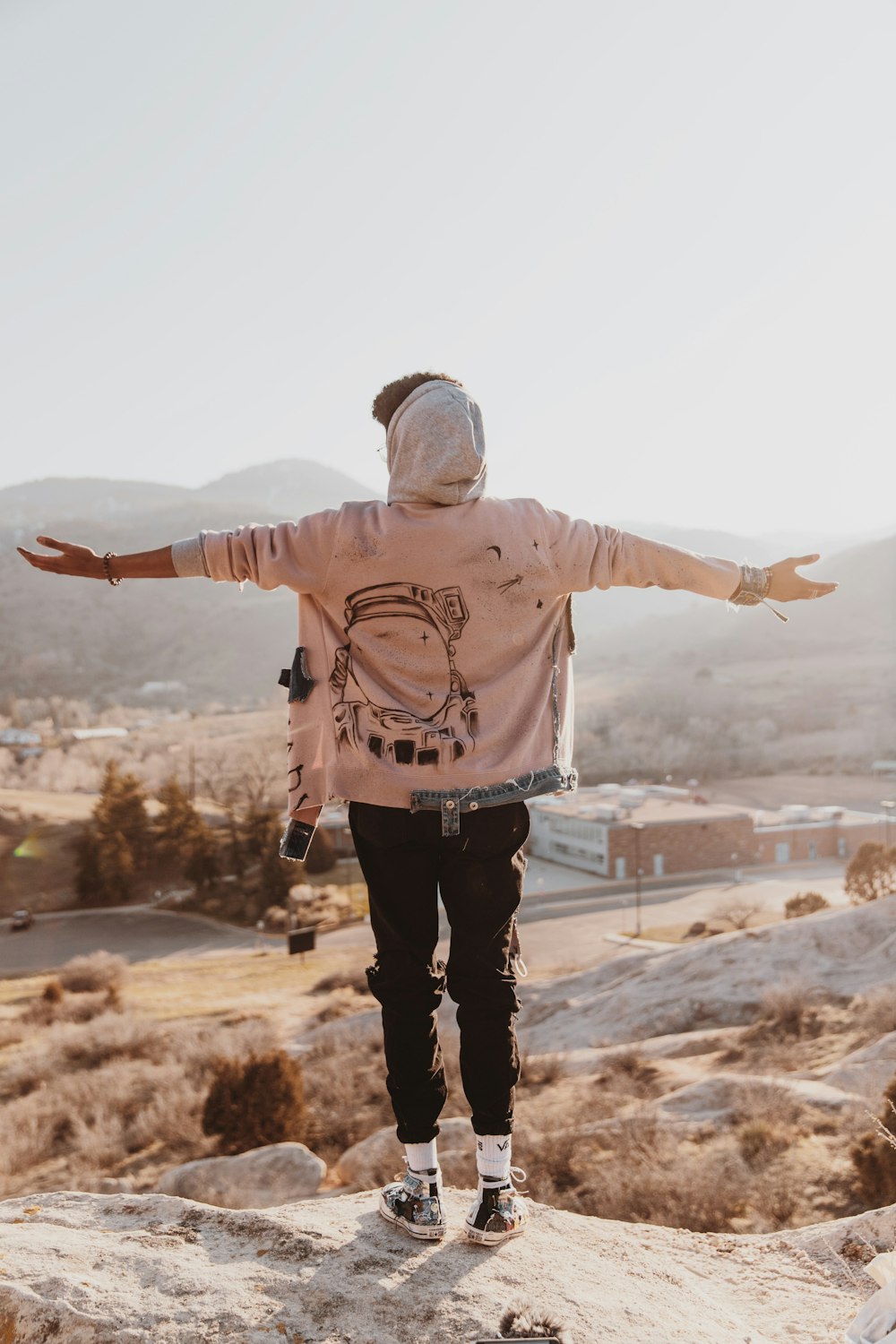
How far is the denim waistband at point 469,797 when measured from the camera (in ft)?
7.59

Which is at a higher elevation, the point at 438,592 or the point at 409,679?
the point at 438,592

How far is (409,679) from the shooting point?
241cm

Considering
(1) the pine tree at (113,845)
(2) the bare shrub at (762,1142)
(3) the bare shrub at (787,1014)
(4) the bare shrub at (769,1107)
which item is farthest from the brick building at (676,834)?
(2) the bare shrub at (762,1142)

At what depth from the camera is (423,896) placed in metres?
2.41

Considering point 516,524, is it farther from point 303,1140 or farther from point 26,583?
point 26,583

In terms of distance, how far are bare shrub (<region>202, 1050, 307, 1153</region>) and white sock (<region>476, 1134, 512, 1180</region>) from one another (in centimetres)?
1094

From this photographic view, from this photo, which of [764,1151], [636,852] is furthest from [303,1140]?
[636,852]

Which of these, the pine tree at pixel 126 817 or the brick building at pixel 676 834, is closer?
the brick building at pixel 676 834

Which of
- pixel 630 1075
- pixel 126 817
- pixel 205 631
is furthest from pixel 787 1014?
pixel 205 631

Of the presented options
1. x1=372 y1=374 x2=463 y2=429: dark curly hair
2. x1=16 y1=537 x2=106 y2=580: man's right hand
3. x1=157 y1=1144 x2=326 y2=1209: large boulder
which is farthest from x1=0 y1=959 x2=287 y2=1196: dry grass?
x1=372 y1=374 x2=463 y2=429: dark curly hair

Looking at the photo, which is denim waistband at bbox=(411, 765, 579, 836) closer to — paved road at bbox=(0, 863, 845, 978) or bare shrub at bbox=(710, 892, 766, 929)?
paved road at bbox=(0, 863, 845, 978)

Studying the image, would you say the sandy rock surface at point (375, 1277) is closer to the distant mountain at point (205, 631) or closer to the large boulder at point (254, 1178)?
the large boulder at point (254, 1178)

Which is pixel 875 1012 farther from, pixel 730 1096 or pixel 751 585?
pixel 751 585

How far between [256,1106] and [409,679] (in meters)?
11.7
